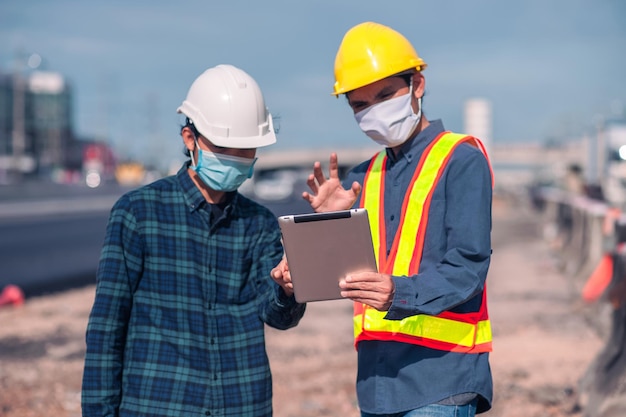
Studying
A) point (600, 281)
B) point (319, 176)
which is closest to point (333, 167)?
point (319, 176)

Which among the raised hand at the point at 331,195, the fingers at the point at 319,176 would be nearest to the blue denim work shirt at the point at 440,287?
the raised hand at the point at 331,195

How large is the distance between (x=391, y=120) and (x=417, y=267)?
21.7 inches

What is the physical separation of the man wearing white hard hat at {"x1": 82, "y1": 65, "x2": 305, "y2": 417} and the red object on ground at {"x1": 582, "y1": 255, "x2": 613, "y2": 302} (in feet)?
26.8

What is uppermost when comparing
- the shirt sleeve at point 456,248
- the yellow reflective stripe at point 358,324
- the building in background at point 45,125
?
the shirt sleeve at point 456,248

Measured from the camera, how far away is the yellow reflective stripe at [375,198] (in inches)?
132

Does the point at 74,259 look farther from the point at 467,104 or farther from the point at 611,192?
the point at 611,192

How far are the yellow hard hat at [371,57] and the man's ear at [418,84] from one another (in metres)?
0.03

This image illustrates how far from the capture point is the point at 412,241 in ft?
10.6

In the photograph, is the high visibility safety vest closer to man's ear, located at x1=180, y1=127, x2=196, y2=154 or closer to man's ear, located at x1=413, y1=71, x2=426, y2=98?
man's ear, located at x1=413, y1=71, x2=426, y2=98

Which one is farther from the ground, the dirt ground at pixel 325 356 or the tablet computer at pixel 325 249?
the tablet computer at pixel 325 249

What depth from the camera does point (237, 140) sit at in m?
3.70

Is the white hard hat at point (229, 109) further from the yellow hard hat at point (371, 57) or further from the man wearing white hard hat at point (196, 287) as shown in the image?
the yellow hard hat at point (371, 57)

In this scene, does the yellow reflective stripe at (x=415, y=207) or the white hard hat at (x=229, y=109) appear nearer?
the yellow reflective stripe at (x=415, y=207)

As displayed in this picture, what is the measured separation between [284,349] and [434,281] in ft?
25.2
